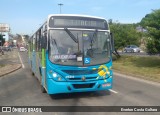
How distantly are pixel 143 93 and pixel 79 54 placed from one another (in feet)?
11.2

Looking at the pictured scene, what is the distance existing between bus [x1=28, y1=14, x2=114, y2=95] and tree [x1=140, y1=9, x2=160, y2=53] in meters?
12.3

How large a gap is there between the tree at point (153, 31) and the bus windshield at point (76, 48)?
1259 cm

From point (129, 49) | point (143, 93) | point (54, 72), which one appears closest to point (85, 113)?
point (54, 72)

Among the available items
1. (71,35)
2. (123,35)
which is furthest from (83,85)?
(123,35)

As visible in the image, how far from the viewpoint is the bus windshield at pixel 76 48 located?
32.3 feet

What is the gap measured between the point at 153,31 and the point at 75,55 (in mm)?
13476

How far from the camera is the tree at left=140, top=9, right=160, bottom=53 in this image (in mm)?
21903

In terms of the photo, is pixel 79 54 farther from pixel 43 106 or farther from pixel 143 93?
pixel 143 93

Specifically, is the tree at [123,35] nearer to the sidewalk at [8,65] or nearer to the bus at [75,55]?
the sidewalk at [8,65]

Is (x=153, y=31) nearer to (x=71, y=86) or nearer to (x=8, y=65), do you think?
(x=71, y=86)

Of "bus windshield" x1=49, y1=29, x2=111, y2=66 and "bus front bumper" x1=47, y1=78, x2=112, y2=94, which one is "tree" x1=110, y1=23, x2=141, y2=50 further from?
"bus front bumper" x1=47, y1=78, x2=112, y2=94

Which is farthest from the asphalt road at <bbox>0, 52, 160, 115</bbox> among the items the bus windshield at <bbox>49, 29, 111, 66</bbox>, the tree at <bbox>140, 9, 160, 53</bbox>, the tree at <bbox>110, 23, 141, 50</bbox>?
the tree at <bbox>110, 23, 141, 50</bbox>

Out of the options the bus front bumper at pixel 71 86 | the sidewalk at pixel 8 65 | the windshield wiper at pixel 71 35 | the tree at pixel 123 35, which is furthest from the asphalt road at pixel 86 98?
the tree at pixel 123 35

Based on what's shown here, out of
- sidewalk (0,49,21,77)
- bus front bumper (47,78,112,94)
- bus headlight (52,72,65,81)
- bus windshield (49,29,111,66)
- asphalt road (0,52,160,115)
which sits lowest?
sidewalk (0,49,21,77)
